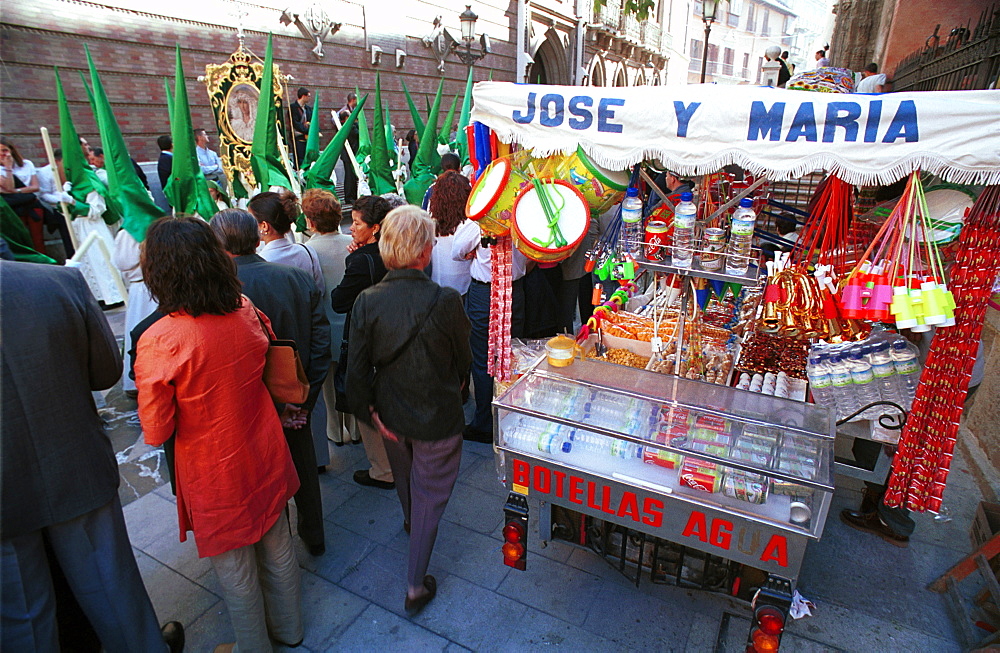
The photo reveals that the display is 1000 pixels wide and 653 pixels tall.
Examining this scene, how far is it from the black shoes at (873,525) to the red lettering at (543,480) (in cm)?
209

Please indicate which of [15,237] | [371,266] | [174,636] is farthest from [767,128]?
[15,237]

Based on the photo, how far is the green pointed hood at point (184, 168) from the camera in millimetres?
4243

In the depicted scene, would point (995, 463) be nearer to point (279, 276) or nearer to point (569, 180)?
point (569, 180)

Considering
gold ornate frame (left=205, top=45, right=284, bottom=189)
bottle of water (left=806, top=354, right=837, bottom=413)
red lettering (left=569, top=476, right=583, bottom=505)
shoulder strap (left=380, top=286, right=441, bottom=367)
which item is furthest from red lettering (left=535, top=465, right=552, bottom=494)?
gold ornate frame (left=205, top=45, right=284, bottom=189)

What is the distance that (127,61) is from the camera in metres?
8.72

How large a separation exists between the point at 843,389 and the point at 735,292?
2.59 feet

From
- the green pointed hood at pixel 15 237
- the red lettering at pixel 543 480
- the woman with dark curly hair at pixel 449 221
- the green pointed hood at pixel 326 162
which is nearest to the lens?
the green pointed hood at pixel 15 237

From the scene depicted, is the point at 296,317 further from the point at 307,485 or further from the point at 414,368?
the point at 307,485

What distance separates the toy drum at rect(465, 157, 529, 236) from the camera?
9.71ft

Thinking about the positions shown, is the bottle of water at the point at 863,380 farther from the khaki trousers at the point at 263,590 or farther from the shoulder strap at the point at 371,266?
the khaki trousers at the point at 263,590

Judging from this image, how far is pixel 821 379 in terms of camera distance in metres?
2.97

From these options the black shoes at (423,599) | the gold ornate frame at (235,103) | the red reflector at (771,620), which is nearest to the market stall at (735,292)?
the red reflector at (771,620)

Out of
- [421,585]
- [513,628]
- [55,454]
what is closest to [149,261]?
[55,454]

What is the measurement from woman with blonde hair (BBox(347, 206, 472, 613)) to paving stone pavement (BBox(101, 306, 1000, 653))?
286 mm
